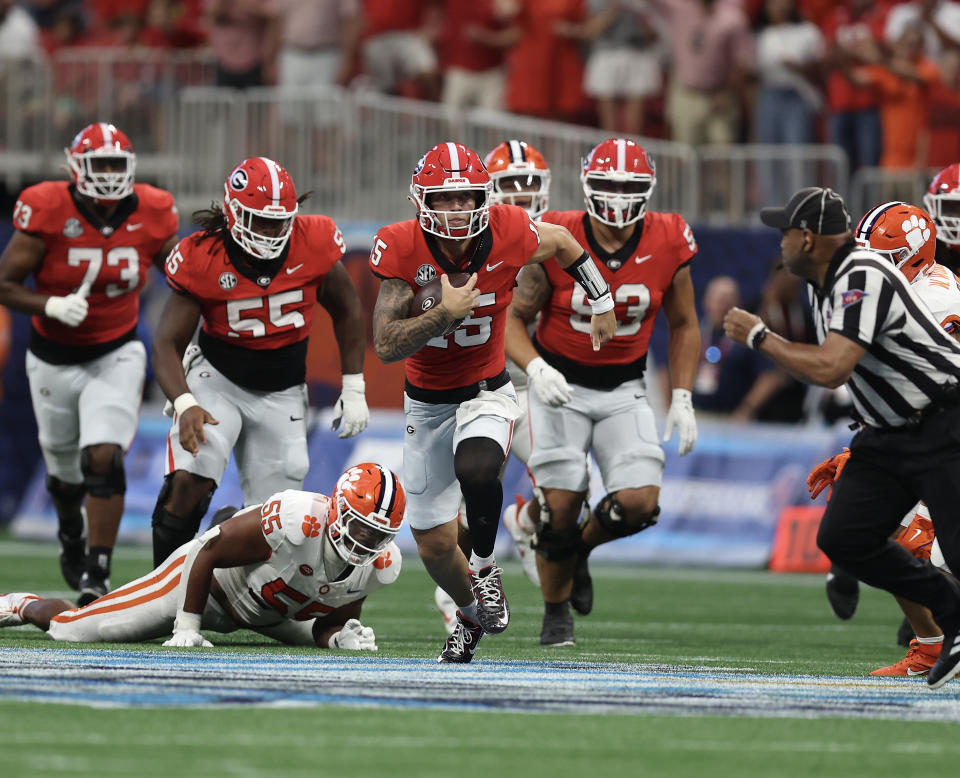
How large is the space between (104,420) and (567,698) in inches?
183

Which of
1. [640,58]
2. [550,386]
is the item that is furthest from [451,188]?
[640,58]

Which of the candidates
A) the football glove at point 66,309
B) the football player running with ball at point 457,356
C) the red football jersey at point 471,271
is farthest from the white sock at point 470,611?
the football glove at point 66,309

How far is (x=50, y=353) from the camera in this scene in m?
10.3

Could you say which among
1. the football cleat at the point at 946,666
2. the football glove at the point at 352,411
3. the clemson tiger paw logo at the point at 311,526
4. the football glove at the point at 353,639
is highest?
the football glove at the point at 352,411

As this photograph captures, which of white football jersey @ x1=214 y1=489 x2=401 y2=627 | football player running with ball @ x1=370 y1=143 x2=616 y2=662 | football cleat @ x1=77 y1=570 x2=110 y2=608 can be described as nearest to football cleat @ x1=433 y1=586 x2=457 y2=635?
white football jersey @ x1=214 y1=489 x2=401 y2=627

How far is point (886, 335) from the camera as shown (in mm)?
6797

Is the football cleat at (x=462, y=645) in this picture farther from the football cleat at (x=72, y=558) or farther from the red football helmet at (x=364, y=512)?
the football cleat at (x=72, y=558)

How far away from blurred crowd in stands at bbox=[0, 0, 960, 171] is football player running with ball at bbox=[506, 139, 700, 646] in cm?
605

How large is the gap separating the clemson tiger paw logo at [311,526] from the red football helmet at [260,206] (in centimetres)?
163

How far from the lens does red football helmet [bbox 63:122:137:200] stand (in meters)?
10.0

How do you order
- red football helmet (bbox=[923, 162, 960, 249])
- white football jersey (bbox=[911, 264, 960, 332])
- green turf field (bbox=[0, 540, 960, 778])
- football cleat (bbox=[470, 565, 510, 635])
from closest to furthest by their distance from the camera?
1. green turf field (bbox=[0, 540, 960, 778])
2. football cleat (bbox=[470, 565, 510, 635])
3. white football jersey (bbox=[911, 264, 960, 332])
4. red football helmet (bbox=[923, 162, 960, 249])

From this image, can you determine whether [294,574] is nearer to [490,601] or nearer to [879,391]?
[490,601]

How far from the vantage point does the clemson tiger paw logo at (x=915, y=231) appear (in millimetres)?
8438

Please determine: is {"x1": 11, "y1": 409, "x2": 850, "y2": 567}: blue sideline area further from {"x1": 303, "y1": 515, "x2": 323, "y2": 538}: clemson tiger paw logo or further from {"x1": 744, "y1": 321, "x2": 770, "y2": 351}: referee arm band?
{"x1": 744, "y1": 321, "x2": 770, "y2": 351}: referee arm band
